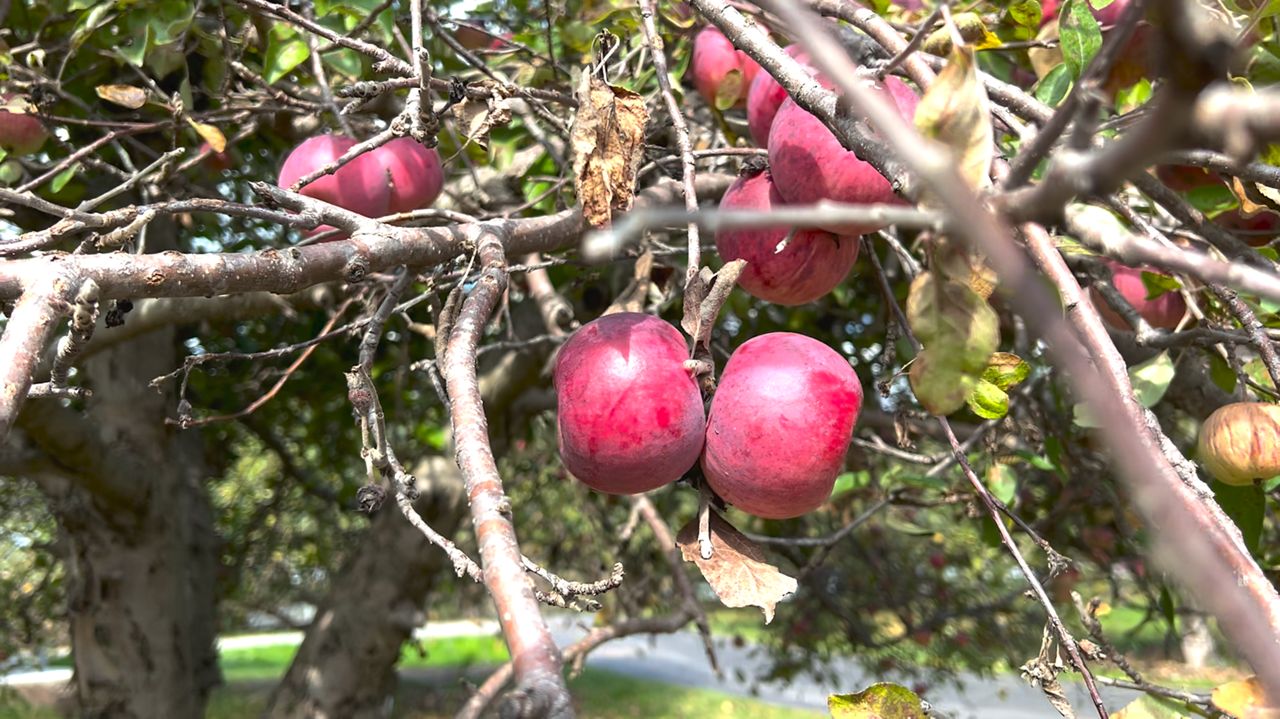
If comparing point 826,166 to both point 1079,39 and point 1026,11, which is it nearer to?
point 1079,39

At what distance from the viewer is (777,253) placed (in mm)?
1287

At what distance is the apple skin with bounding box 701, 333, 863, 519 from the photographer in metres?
1.10

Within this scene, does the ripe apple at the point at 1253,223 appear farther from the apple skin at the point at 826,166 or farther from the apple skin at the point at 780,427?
the apple skin at the point at 780,427

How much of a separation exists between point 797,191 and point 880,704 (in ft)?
2.19

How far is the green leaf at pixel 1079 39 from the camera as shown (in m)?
1.25

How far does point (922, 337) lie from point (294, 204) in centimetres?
71

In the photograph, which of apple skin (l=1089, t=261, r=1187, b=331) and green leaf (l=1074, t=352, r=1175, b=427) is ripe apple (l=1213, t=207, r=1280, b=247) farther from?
green leaf (l=1074, t=352, r=1175, b=427)

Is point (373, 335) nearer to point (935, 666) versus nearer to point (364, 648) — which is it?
point (364, 648)

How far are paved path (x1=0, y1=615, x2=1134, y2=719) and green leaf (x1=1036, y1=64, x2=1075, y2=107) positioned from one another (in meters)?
4.62

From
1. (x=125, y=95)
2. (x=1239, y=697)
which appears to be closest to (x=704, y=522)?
(x=1239, y=697)

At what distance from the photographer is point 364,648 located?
3111mm

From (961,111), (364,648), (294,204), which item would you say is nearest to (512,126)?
(294,204)

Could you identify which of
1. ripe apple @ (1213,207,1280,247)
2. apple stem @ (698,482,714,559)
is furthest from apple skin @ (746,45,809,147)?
ripe apple @ (1213,207,1280,247)

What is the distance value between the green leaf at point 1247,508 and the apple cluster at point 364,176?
164cm
